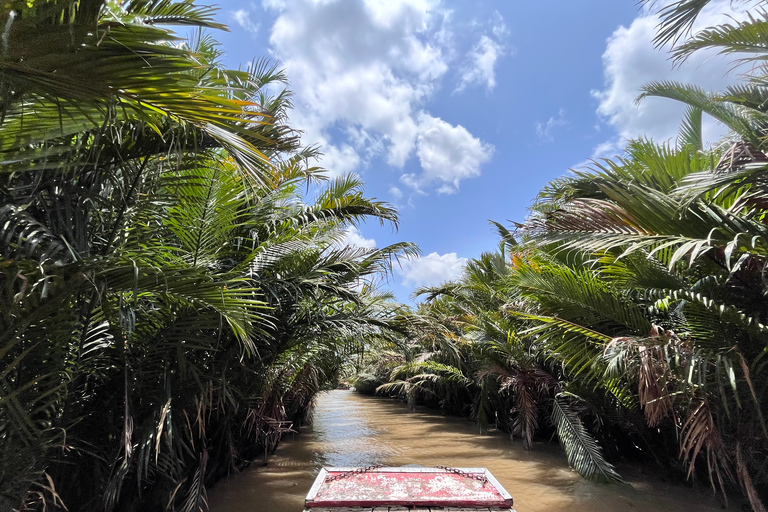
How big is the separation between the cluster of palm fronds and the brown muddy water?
90cm

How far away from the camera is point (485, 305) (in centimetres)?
1102

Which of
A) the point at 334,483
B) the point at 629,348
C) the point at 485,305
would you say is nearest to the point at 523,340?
the point at 485,305

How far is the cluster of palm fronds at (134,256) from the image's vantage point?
5.10 ft

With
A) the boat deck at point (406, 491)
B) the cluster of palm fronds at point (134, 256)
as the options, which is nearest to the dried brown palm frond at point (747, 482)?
the boat deck at point (406, 491)

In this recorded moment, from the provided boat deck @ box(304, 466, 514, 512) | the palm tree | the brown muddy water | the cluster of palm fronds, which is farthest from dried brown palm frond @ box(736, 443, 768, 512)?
the cluster of palm fronds

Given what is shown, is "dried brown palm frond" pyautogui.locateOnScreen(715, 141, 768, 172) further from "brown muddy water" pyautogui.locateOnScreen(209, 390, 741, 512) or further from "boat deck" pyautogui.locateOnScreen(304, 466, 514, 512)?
"brown muddy water" pyautogui.locateOnScreen(209, 390, 741, 512)

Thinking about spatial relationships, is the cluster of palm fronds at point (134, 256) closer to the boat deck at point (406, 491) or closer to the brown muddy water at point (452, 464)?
the brown muddy water at point (452, 464)

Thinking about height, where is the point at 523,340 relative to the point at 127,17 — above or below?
below

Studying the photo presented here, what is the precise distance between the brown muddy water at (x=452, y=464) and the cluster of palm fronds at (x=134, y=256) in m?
0.90

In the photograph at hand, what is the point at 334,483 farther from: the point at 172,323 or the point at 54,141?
the point at 54,141

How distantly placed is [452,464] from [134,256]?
661 cm

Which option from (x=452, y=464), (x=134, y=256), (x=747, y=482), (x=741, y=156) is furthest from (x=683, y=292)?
(x=452, y=464)

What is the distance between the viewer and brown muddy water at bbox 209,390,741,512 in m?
4.91

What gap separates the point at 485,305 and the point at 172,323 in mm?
9054
